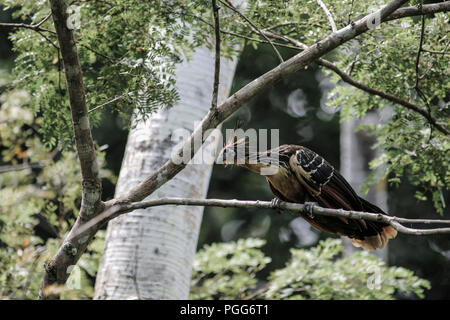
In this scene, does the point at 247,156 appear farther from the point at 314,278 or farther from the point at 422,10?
the point at 314,278

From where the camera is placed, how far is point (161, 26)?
275 centimetres

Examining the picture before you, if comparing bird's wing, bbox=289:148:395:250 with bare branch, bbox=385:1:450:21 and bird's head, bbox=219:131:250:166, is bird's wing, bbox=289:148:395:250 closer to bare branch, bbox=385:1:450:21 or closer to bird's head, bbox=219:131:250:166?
bird's head, bbox=219:131:250:166

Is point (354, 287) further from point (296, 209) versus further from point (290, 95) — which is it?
point (290, 95)

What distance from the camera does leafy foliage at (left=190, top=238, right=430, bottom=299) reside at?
404 centimetres

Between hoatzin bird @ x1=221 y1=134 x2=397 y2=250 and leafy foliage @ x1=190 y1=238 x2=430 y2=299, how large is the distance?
118 centimetres

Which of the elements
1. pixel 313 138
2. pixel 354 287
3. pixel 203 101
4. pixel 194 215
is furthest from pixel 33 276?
pixel 313 138

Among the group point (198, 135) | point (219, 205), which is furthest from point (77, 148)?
point (219, 205)

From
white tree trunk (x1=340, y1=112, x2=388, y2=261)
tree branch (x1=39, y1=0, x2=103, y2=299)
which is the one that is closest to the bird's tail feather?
tree branch (x1=39, y1=0, x2=103, y2=299)

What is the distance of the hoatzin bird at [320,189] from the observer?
9.27ft

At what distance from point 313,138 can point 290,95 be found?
94 centimetres

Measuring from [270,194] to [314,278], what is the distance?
5.13 m

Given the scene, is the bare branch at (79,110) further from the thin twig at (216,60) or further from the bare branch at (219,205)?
the thin twig at (216,60)

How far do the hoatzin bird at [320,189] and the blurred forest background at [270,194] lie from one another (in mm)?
5486

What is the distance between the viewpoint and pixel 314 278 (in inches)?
163
